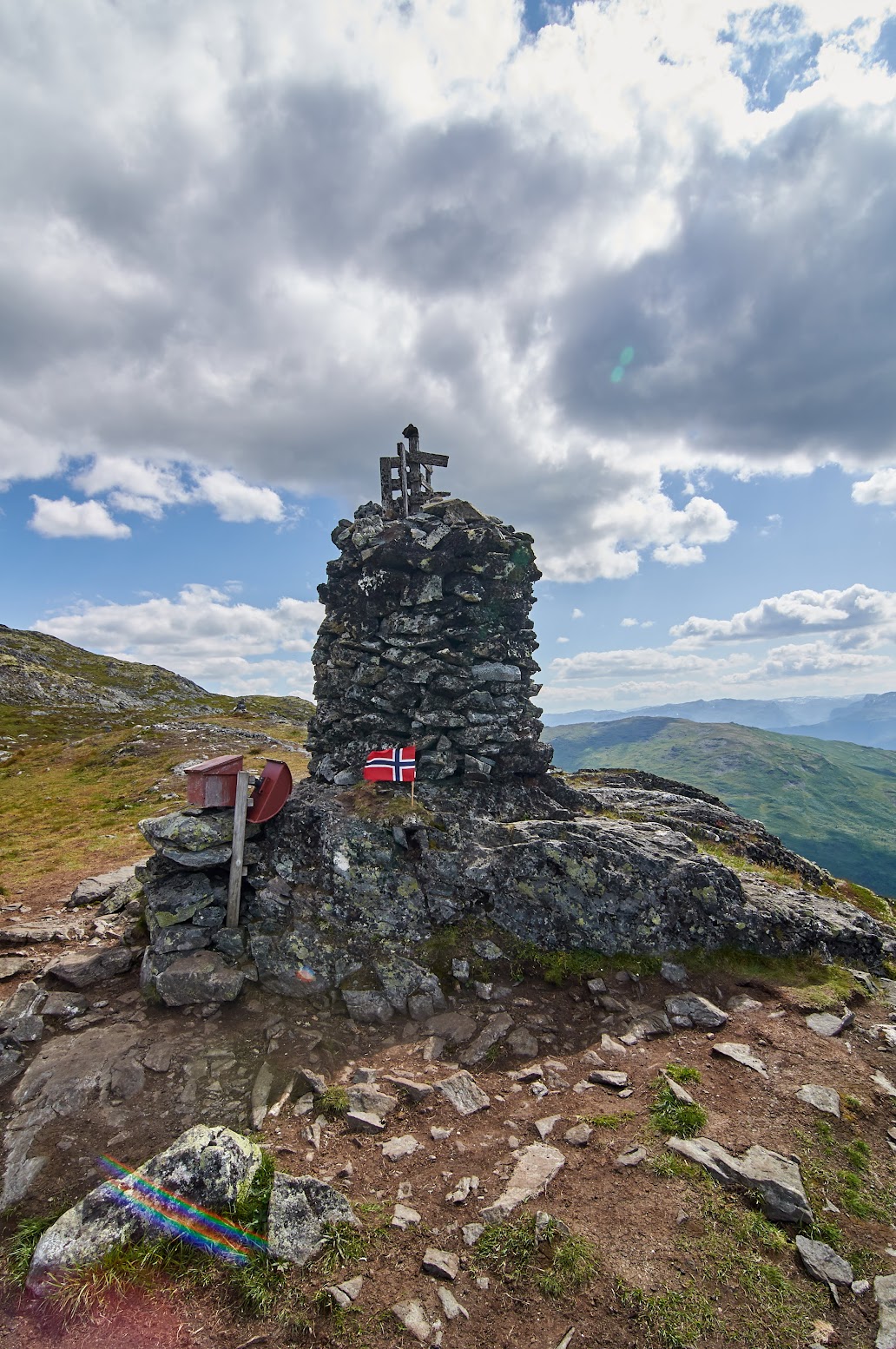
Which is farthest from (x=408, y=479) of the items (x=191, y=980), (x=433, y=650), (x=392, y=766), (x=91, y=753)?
(x=91, y=753)

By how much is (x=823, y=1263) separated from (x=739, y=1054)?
519 centimetres

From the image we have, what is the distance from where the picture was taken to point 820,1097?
476 inches

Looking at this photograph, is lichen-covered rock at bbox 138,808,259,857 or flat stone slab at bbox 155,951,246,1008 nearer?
flat stone slab at bbox 155,951,246,1008

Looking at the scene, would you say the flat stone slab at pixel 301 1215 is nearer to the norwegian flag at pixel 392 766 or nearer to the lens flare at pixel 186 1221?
the lens flare at pixel 186 1221

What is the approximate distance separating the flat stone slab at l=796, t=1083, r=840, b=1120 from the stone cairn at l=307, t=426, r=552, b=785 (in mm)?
12886

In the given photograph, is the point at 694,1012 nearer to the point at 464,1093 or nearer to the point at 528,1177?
the point at 464,1093

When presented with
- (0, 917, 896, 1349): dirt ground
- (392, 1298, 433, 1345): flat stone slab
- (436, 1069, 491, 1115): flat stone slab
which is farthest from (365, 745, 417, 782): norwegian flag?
(392, 1298, 433, 1345): flat stone slab

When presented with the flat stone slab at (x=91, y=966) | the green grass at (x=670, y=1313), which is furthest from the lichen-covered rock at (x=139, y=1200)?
the flat stone slab at (x=91, y=966)

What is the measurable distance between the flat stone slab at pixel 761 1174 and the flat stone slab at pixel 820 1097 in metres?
2.01

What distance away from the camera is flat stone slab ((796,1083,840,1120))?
11.8m

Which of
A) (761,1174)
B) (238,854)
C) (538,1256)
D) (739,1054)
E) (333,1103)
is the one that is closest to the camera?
(538,1256)

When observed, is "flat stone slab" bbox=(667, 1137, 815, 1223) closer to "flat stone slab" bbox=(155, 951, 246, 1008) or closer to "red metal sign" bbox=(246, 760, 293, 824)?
"flat stone slab" bbox=(155, 951, 246, 1008)

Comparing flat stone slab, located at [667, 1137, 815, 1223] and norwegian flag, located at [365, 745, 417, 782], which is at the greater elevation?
norwegian flag, located at [365, 745, 417, 782]

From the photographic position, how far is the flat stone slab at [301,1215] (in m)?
8.77
